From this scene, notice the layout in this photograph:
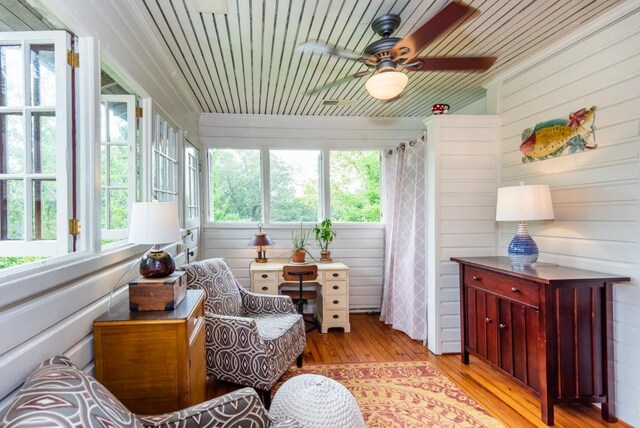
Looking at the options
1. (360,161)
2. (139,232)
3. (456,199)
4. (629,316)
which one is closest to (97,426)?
(139,232)

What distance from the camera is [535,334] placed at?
219cm

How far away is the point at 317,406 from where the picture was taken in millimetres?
1688

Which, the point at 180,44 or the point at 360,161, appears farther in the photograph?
the point at 360,161

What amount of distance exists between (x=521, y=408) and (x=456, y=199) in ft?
5.49

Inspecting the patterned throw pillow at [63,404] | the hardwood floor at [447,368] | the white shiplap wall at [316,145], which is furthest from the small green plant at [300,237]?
the patterned throw pillow at [63,404]

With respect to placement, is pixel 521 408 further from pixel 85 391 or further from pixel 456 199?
pixel 85 391

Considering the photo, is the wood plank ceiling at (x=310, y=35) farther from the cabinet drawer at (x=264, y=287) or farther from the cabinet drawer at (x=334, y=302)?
the cabinet drawer at (x=334, y=302)

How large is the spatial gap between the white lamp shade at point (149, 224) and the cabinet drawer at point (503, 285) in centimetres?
217

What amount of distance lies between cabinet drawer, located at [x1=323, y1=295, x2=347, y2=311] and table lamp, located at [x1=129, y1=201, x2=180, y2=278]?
2222mm

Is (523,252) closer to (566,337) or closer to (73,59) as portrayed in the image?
(566,337)

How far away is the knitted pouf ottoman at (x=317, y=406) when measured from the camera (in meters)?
1.66

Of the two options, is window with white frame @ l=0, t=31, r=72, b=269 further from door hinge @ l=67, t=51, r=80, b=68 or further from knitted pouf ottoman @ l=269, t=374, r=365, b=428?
knitted pouf ottoman @ l=269, t=374, r=365, b=428

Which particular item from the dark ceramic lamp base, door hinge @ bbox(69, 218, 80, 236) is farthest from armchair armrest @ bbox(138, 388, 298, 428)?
door hinge @ bbox(69, 218, 80, 236)

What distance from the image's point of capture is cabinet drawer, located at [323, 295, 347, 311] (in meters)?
3.70
